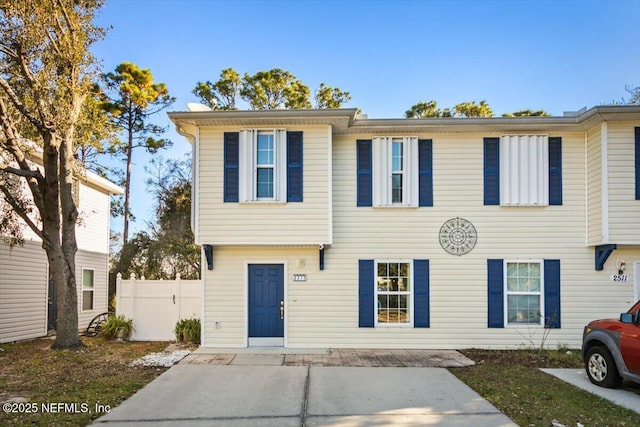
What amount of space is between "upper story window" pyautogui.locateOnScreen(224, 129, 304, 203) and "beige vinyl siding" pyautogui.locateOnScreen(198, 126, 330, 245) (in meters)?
0.14

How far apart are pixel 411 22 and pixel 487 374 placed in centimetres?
1040

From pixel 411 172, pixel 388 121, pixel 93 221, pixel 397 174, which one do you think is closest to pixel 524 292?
pixel 411 172

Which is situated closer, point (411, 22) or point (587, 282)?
point (587, 282)

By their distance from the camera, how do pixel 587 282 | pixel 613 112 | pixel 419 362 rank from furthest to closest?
pixel 587 282 → pixel 613 112 → pixel 419 362

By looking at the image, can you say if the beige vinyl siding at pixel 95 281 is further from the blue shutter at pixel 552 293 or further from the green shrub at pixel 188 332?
the blue shutter at pixel 552 293

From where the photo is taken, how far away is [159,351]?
10.5 m

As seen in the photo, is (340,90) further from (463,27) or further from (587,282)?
(587,282)

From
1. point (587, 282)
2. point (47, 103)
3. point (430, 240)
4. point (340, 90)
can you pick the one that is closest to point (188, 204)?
point (340, 90)

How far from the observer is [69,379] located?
7762mm

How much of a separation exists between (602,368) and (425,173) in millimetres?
5324

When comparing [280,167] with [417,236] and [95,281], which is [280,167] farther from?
[95,281]

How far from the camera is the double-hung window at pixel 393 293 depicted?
10766mm

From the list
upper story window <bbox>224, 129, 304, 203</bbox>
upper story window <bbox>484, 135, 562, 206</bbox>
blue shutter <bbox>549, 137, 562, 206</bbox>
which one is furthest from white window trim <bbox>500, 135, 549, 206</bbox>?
upper story window <bbox>224, 129, 304, 203</bbox>

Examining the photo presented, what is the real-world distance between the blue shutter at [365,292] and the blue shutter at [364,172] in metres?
1.44
